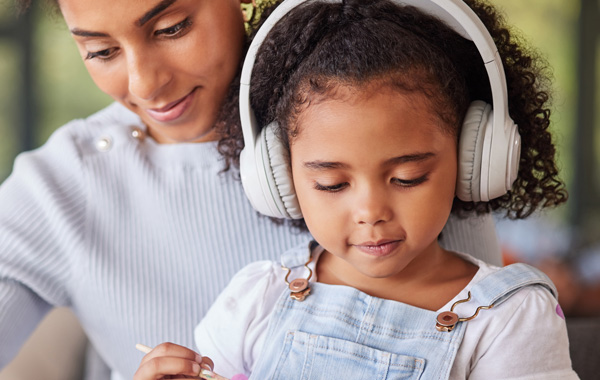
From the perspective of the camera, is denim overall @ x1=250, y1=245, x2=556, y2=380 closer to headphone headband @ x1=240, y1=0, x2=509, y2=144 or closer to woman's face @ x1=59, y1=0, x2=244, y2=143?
headphone headband @ x1=240, y1=0, x2=509, y2=144

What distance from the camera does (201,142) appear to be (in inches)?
54.2

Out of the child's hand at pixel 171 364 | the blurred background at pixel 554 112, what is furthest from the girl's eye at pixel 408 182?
the blurred background at pixel 554 112

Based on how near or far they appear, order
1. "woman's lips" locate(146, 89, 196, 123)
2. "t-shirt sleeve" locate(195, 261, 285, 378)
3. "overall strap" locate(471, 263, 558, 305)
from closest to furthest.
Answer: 1. "overall strap" locate(471, 263, 558, 305)
2. "t-shirt sleeve" locate(195, 261, 285, 378)
3. "woman's lips" locate(146, 89, 196, 123)

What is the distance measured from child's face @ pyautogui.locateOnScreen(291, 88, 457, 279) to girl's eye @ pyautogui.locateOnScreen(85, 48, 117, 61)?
0.40 m

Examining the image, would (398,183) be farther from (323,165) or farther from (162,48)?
(162,48)

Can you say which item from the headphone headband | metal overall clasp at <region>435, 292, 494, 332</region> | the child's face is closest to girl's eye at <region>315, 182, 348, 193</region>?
the child's face

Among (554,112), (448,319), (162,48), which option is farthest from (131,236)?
(554,112)

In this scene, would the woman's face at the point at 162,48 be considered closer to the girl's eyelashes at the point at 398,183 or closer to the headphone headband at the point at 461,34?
the headphone headband at the point at 461,34

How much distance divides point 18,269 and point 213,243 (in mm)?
373

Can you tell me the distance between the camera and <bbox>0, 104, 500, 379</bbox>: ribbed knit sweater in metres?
1.35

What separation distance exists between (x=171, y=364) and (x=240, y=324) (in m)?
0.15

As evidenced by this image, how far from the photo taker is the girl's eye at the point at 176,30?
1.14 metres

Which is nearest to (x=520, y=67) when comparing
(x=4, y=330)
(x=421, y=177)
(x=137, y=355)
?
(x=421, y=177)

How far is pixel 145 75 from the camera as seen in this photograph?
113 centimetres
